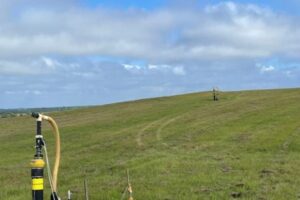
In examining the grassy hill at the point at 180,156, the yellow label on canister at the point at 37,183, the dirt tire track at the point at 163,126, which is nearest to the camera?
the yellow label on canister at the point at 37,183

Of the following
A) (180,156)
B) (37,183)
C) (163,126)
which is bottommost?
(180,156)

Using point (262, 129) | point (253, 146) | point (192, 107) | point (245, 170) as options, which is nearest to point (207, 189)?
point (245, 170)

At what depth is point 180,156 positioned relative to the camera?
78.8 ft

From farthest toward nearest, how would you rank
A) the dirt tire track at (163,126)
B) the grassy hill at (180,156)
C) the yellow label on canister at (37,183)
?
the dirt tire track at (163,126) < the grassy hill at (180,156) < the yellow label on canister at (37,183)

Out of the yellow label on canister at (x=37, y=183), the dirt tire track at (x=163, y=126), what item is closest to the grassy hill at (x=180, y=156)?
the dirt tire track at (x=163, y=126)

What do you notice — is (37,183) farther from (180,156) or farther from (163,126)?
(163,126)

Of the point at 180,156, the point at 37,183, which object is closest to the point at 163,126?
the point at 180,156

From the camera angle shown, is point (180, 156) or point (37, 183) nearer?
point (37, 183)

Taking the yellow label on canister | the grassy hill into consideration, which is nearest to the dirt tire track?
the grassy hill

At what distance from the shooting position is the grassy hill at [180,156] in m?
16.5

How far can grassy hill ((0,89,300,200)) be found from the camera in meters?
16.5

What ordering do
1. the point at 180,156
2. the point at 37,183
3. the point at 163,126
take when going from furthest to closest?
→ the point at 163,126 → the point at 180,156 → the point at 37,183

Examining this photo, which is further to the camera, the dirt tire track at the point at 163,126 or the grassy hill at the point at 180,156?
the dirt tire track at the point at 163,126

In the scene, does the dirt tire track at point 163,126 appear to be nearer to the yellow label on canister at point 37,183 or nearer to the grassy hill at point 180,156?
the grassy hill at point 180,156
